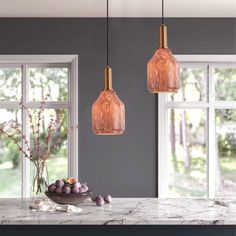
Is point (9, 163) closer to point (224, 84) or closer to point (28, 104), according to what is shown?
point (28, 104)

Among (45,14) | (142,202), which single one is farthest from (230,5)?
(142,202)

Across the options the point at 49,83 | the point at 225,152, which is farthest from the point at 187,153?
the point at 49,83

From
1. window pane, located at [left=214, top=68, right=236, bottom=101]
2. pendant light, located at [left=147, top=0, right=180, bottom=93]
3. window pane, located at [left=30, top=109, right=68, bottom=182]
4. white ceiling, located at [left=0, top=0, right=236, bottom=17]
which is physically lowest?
window pane, located at [left=30, top=109, right=68, bottom=182]

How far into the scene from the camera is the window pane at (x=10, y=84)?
222 inches

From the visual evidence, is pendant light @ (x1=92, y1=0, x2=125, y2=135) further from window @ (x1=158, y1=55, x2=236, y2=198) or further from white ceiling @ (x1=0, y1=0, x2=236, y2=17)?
window @ (x1=158, y1=55, x2=236, y2=198)

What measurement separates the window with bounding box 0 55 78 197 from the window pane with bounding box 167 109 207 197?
1.17 metres

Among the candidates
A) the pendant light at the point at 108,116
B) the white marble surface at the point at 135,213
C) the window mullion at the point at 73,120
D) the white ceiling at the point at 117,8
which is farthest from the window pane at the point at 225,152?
the pendant light at the point at 108,116

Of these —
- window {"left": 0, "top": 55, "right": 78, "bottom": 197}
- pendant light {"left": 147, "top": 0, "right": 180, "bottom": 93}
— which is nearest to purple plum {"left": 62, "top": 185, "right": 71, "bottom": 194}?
pendant light {"left": 147, "top": 0, "right": 180, "bottom": 93}

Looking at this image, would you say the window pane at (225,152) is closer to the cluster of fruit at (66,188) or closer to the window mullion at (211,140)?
the window mullion at (211,140)

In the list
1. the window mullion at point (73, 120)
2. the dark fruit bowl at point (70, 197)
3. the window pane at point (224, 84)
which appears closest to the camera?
the dark fruit bowl at point (70, 197)

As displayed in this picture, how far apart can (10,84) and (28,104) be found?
311 millimetres

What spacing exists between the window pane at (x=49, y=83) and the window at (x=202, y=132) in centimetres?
119

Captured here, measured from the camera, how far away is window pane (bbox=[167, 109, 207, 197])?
5.71m

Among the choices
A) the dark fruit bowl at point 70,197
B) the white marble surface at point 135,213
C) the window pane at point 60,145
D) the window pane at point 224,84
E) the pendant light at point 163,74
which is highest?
the window pane at point 224,84
